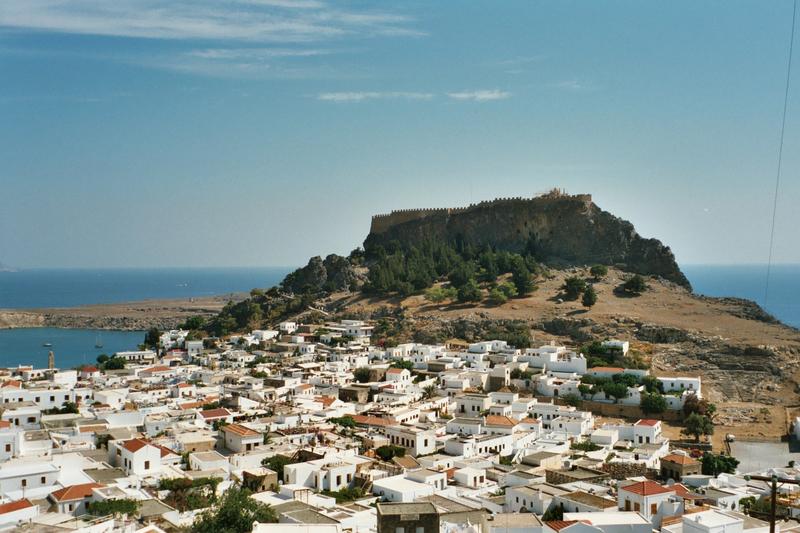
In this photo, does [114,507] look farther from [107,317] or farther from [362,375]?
[107,317]

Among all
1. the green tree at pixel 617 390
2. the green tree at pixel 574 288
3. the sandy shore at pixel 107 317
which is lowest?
the sandy shore at pixel 107 317

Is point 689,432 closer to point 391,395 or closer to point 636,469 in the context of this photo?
point 636,469

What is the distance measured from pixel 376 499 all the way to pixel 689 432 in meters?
11.7

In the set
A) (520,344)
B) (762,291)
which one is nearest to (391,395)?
(520,344)

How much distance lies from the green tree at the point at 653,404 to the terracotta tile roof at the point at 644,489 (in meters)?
10.6

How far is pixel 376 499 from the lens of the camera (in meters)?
15.3

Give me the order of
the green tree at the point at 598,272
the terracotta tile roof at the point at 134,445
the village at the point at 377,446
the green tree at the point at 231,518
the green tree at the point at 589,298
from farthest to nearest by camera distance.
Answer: the green tree at the point at 598,272, the green tree at the point at 589,298, the terracotta tile roof at the point at 134,445, the village at the point at 377,446, the green tree at the point at 231,518

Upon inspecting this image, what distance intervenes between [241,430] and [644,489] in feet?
32.7

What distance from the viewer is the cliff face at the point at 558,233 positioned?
4325 centimetres

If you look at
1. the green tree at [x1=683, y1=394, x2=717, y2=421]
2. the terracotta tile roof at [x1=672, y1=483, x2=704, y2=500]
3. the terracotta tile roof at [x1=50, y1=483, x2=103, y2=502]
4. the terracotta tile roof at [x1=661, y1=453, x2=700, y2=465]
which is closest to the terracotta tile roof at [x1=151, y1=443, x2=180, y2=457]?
the terracotta tile roof at [x1=50, y1=483, x2=103, y2=502]

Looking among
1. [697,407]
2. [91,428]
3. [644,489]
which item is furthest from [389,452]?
[697,407]

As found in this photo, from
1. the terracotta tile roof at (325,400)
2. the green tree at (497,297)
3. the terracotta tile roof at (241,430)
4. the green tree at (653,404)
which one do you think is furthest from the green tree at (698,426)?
the green tree at (497,297)

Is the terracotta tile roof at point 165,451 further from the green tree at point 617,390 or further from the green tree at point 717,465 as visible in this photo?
the green tree at point 617,390

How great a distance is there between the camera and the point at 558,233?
4491 centimetres
